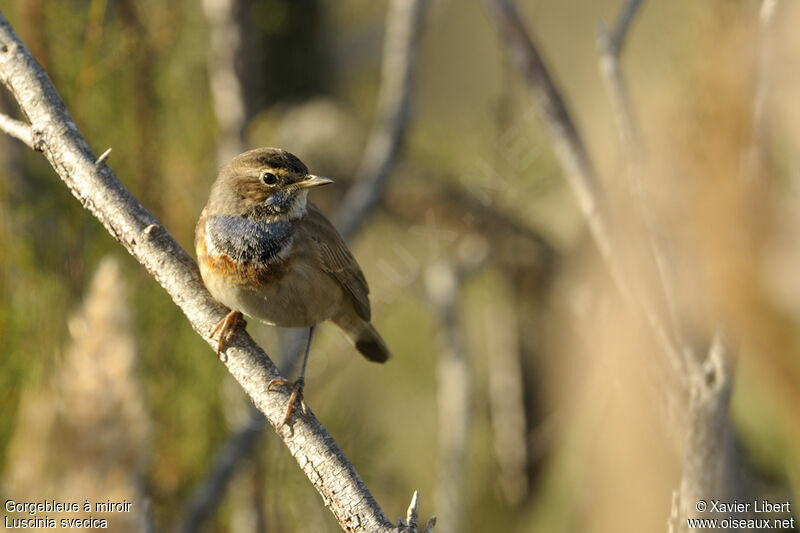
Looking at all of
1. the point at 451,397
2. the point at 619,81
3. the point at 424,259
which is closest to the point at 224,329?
the point at 619,81

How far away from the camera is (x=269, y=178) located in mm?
3062

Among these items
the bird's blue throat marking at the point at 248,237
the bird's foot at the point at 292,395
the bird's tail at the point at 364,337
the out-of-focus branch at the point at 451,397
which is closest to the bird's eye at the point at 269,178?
the bird's blue throat marking at the point at 248,237

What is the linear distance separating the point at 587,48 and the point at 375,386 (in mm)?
3208

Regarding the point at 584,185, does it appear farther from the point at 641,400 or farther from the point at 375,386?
the point at 375,386

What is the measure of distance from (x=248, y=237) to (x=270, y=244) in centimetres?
8

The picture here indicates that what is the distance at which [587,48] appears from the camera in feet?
19.7

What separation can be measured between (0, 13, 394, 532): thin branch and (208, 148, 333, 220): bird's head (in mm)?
586

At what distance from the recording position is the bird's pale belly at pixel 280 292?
2.82 m

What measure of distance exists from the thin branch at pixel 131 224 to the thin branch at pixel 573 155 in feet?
3.63

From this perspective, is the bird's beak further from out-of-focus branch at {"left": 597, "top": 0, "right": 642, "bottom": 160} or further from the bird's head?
out-of-focus branch at {"left": 597, "top": 0, "right": 642, "bottom": 160}

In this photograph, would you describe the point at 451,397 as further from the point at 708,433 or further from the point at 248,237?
the point at 708,433

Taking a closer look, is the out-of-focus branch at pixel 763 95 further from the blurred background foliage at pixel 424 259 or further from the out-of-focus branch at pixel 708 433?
the out-of-focus branch at pixel 708 433

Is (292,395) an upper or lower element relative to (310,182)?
lower

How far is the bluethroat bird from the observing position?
2.90 meters
